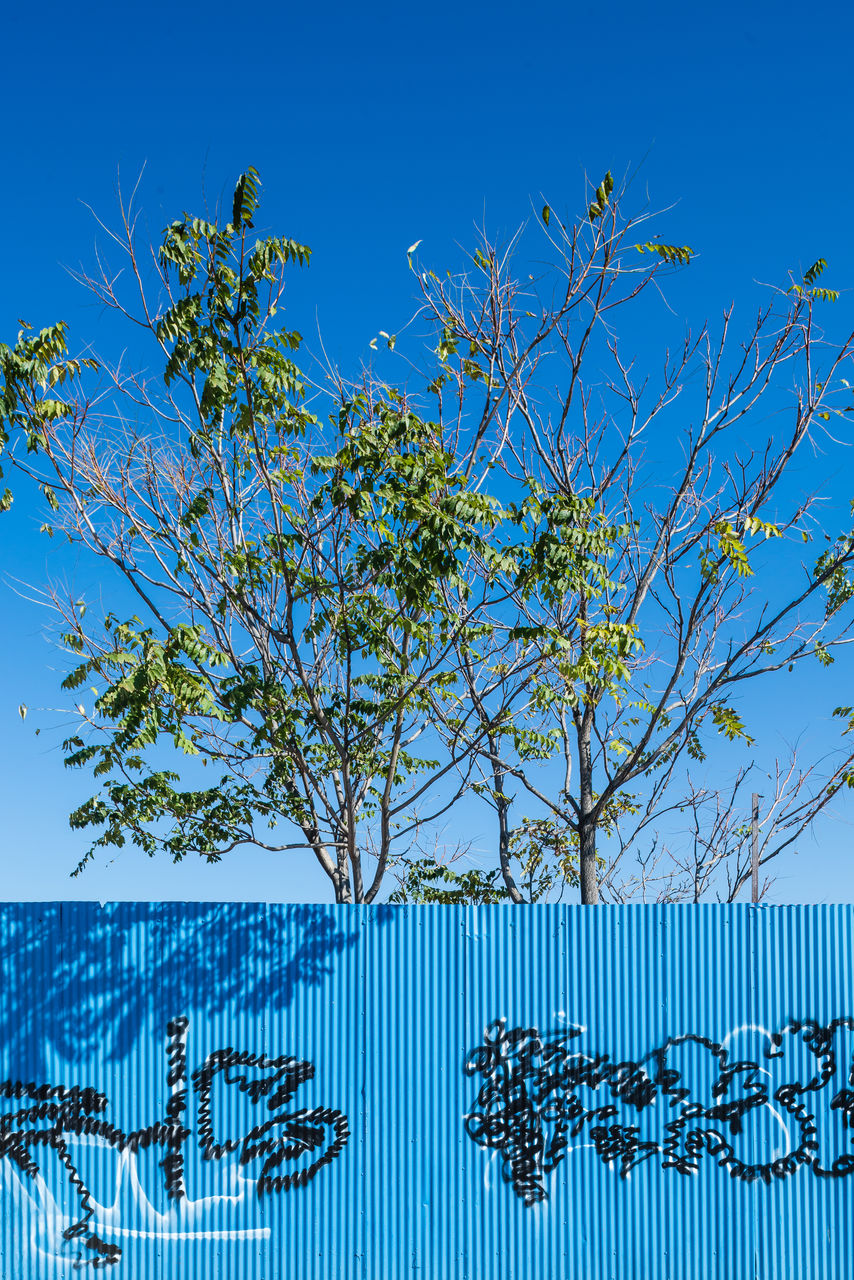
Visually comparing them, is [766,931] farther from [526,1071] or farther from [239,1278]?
[239,1278]

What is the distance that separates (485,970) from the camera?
798 centimetres

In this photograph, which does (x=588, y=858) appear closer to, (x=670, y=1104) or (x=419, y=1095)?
(x=670, y=1104)

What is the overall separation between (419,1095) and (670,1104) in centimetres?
199

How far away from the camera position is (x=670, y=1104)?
25.8 feet

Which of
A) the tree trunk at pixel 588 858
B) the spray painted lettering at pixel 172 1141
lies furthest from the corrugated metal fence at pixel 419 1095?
the tree trunk at pixel 588 858

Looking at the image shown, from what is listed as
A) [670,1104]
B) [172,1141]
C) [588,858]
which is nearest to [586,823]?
[588,858]

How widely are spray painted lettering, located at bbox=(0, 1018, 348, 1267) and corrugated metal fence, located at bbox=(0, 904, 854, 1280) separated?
2cm

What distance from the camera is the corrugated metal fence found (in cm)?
764

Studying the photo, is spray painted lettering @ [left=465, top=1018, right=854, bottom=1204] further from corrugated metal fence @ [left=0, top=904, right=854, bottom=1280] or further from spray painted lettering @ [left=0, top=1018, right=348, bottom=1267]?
spray painted lettering @ [left=0, top=1018, right=348, bottom=1267]

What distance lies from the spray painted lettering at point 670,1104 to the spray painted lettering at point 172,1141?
133cm

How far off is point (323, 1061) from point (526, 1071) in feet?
5.23

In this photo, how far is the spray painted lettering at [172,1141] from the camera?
762 centimetres

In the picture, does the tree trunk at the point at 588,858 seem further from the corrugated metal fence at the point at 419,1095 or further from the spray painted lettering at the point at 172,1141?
the spray painted lettering at the point at 172,1141

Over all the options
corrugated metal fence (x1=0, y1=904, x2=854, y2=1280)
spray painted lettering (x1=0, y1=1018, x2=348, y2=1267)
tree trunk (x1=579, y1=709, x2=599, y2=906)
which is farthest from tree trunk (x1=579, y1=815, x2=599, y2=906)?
spray painted lettering (x1=0, y1=1018, x2=348, y2=1267)
